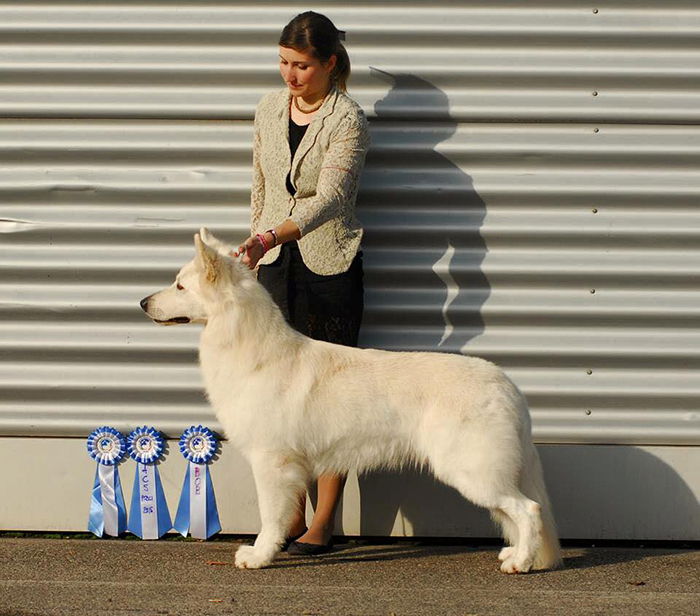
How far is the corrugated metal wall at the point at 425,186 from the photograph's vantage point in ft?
19.3

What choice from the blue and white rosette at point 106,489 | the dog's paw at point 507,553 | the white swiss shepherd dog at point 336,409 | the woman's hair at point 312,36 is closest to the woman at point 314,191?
the woman's hair at point 312,36

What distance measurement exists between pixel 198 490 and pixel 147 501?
0.94 ft

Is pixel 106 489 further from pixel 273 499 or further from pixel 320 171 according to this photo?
pixel 320 171

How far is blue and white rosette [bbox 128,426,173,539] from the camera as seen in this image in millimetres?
5988

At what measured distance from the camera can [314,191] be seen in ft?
18.2

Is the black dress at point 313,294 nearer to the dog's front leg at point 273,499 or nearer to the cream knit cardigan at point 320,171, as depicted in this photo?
the cream knit cardigan at point 320,171

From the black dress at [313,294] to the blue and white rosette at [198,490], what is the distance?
2.76 ft

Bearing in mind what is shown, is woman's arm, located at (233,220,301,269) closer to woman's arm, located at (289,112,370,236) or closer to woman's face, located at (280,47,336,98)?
woman's arm, located at (289,112,370,236)

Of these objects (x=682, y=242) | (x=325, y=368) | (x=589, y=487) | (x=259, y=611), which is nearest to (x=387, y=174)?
(x=325, y=368)

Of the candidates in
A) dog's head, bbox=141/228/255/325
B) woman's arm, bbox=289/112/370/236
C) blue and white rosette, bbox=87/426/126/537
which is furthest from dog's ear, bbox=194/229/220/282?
blue and white rosette, bbox=87/426/126/537

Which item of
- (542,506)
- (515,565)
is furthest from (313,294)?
(515,565)

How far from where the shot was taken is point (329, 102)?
549 centimetres

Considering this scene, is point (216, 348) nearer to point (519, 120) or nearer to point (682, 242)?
point (519, 120)

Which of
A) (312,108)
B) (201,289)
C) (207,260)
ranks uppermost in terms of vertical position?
(312,108)
